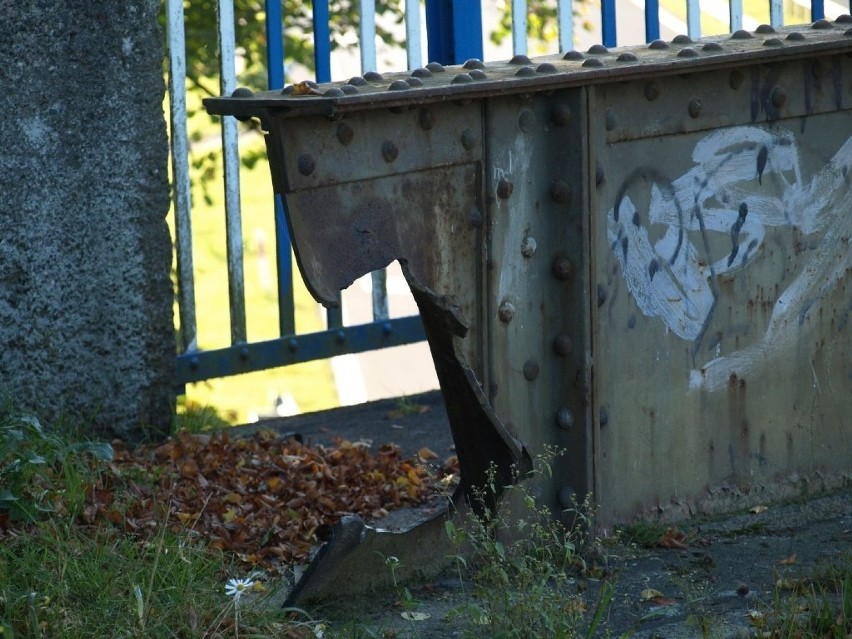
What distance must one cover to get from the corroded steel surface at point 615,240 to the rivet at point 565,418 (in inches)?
0.4

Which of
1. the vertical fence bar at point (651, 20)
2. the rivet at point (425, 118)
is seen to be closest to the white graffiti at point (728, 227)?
the rivet at point (425, 118)

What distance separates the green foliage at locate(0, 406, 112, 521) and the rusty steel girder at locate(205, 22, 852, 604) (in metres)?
1.04

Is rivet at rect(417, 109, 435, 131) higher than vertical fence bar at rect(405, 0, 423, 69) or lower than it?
lower

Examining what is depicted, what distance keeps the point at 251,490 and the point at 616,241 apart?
1323mm

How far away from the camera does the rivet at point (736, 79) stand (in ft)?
11.1

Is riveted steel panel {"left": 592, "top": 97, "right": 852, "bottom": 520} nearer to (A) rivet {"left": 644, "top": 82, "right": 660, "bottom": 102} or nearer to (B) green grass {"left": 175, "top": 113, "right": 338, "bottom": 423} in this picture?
(A) rivet {"left": 644, "top": 82, "right": 660, "bottom": 102}

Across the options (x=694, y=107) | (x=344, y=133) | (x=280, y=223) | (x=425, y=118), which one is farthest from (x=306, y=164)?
(x=280, y=223)

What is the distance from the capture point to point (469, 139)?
3.01 meters

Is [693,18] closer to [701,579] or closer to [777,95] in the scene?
[777,95]

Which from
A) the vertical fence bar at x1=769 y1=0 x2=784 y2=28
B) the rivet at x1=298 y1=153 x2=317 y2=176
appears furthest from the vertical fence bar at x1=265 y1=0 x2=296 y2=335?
the vertical fence bar at x1=769 y1=0 x2=784 y2=28

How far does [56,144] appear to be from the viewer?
12.9 feet

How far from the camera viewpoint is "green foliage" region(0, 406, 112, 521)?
3221mm

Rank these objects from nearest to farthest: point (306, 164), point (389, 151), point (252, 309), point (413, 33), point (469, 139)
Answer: point (306, 164), point (389, 151), point (469, 139), point (413, 33), point (252, 309)

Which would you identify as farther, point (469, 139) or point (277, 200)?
point (277, 200)
